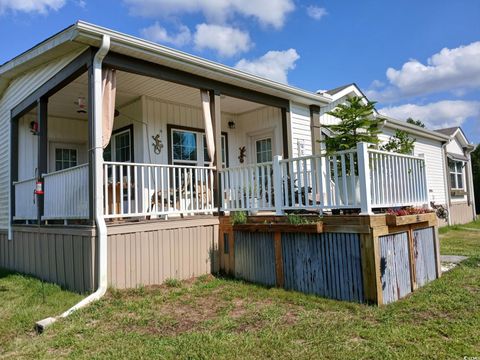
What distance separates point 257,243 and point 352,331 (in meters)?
2.50

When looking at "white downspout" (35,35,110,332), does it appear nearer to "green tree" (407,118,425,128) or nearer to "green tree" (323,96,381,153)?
"green tree" (323,96,381,153)

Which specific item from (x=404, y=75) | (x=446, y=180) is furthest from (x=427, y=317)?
(x=404, y=75)

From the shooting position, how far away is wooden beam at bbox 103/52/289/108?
5730 millimetres

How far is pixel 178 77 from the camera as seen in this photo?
650 centimetres

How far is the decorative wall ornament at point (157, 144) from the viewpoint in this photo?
7.98 meters

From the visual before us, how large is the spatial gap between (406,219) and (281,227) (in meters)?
1.76

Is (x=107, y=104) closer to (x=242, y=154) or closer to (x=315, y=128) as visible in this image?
(x=242, y=154)

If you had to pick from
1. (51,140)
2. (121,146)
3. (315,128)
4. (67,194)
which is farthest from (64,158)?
(315,128)

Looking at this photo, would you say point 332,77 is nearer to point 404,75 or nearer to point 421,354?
point 421,354

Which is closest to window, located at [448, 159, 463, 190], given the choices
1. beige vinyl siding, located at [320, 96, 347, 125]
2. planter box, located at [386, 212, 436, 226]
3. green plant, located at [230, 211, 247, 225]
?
beige vinyl siding, located at [320, 96, 347, 125]

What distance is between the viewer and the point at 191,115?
8.84 m

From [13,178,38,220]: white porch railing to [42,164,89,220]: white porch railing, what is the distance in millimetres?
670

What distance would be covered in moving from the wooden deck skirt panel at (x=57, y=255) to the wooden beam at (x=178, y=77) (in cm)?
259

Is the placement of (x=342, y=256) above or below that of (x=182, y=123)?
below
